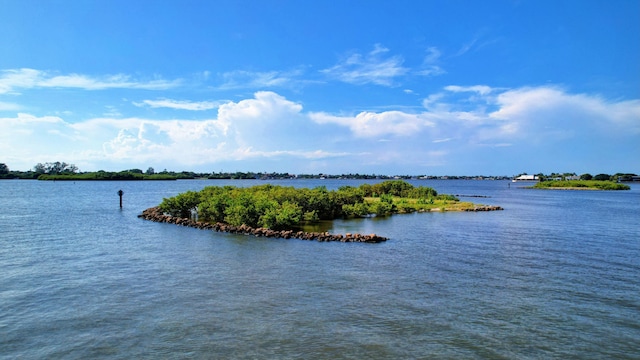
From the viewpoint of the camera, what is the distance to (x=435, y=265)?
2398 cm

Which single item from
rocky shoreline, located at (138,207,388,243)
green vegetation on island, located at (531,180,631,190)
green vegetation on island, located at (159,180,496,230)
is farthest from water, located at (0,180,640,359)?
green vegetation on island, located at (531,180,631,190)

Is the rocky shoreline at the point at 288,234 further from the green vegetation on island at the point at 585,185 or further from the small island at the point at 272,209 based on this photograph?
the green vegetation on island at the point at 585,185

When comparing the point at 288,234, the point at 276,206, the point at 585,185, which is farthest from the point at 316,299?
the point at 585,185

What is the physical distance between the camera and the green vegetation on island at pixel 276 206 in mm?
38156

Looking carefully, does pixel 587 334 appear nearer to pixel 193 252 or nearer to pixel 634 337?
pixel 634 337

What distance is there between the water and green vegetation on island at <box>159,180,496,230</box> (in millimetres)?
5818

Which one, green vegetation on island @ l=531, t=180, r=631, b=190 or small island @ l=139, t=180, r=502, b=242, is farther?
green vegetation on island @ l=531, t=180, r=631, b=190

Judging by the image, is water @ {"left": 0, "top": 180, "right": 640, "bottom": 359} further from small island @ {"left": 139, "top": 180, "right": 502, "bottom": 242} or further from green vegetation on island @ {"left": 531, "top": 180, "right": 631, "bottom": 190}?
green vegetation on island @ {"left": 531, "top": 180, "right": 631, "bottom": 190}

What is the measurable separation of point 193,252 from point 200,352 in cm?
1593

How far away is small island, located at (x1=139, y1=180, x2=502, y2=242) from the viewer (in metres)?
36.8

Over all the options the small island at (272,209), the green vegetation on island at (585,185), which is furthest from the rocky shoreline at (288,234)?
the green vegetation on island at (585,185)

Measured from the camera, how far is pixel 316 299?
17266 mm

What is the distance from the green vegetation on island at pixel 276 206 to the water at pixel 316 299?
5.82 m

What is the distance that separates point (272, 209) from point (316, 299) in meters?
21.8
